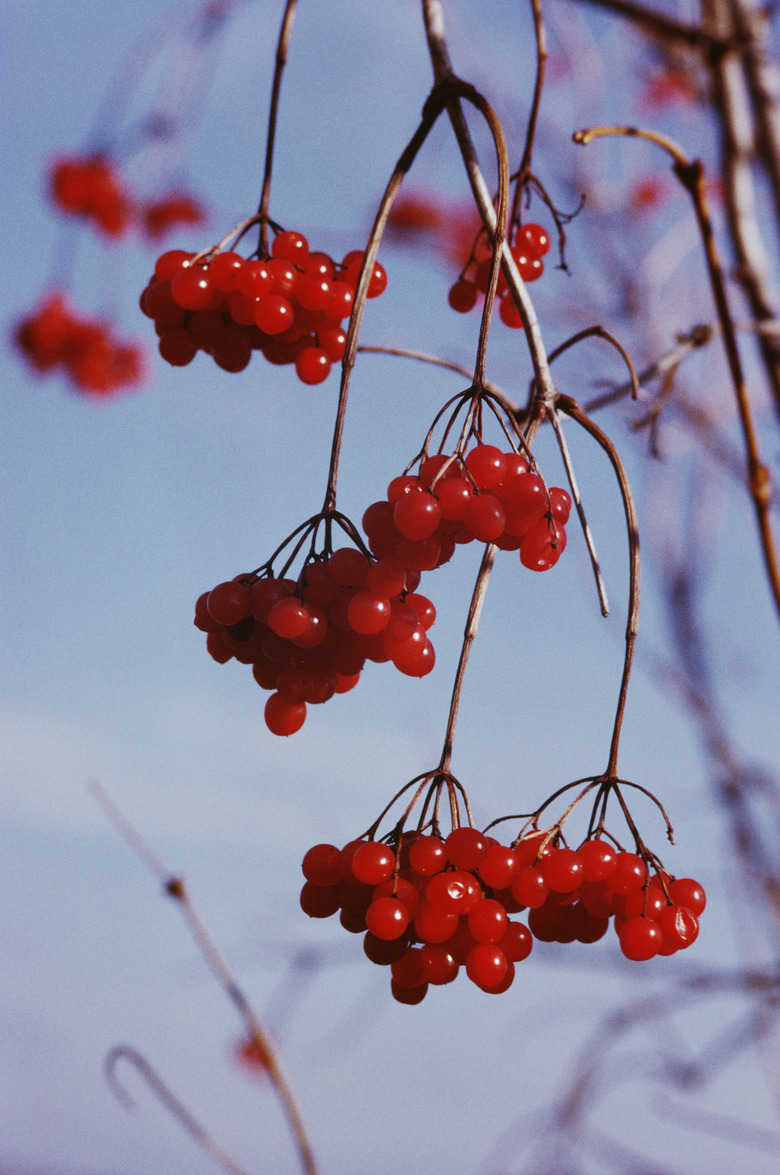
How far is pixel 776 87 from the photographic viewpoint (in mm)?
1021

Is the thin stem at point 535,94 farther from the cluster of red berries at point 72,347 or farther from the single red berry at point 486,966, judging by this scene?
the cluster of red berries at point 72,347

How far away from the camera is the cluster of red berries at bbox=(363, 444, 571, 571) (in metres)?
0.45

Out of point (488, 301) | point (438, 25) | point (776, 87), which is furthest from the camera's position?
point (776, 87)

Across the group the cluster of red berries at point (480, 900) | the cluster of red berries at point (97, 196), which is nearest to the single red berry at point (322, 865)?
the cluster of red berries at point (480, 900)

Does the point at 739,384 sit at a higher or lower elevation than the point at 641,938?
higher

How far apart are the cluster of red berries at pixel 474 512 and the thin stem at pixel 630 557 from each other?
38mm

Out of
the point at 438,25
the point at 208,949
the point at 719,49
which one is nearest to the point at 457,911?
the point at 208,949

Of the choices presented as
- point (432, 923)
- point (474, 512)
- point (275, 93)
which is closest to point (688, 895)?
point (432, 923)

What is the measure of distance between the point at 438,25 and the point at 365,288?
7.9 inches

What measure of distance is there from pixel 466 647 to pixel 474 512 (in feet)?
0.22

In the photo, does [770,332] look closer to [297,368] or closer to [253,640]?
[297,368]

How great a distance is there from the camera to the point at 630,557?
483mm

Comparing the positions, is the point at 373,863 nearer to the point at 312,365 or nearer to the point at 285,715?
the point at 285,715

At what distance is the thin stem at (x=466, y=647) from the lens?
1.50 ft
